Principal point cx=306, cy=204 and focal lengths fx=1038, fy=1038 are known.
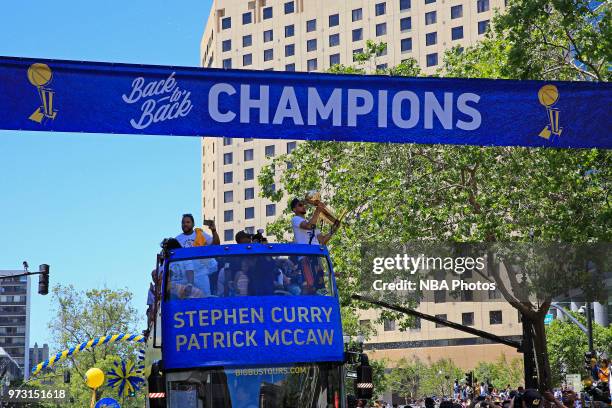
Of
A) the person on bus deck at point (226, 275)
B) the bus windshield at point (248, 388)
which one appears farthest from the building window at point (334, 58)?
the bus windshield at point (248, 388)

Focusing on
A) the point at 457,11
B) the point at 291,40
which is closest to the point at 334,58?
the point at 291,40

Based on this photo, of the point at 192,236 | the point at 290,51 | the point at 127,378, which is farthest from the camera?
the point at 290,51

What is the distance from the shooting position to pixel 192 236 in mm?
16031

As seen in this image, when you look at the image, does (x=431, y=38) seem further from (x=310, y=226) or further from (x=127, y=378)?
(x=310, y=226)

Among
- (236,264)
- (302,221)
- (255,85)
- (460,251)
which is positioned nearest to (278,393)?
(236,264)

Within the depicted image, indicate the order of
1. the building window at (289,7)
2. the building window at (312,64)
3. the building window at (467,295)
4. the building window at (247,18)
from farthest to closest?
the building window at (247,18)
the building window at (289,7)
the building window at (312,64)
the building window at (467,295)

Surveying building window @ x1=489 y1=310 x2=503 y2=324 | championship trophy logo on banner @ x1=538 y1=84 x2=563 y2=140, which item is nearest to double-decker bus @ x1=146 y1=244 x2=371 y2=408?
championship trophy logo on banner @ x1=538 y1=84 x2=563 y2=140

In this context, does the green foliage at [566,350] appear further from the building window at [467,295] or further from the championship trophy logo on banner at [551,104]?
the championship trophy logo on banner at [551,104]

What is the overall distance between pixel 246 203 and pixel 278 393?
110 meters

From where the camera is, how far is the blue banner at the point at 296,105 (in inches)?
517

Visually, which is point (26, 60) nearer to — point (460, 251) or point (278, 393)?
point (278, 393)

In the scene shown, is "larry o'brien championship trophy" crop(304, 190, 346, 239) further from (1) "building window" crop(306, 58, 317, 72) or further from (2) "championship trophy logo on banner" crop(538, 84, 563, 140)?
(1) "building window" crop(306, 58, 317, 72)

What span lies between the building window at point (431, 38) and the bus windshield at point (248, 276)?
10094 centimetres

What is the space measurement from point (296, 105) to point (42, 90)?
3.24 meters
